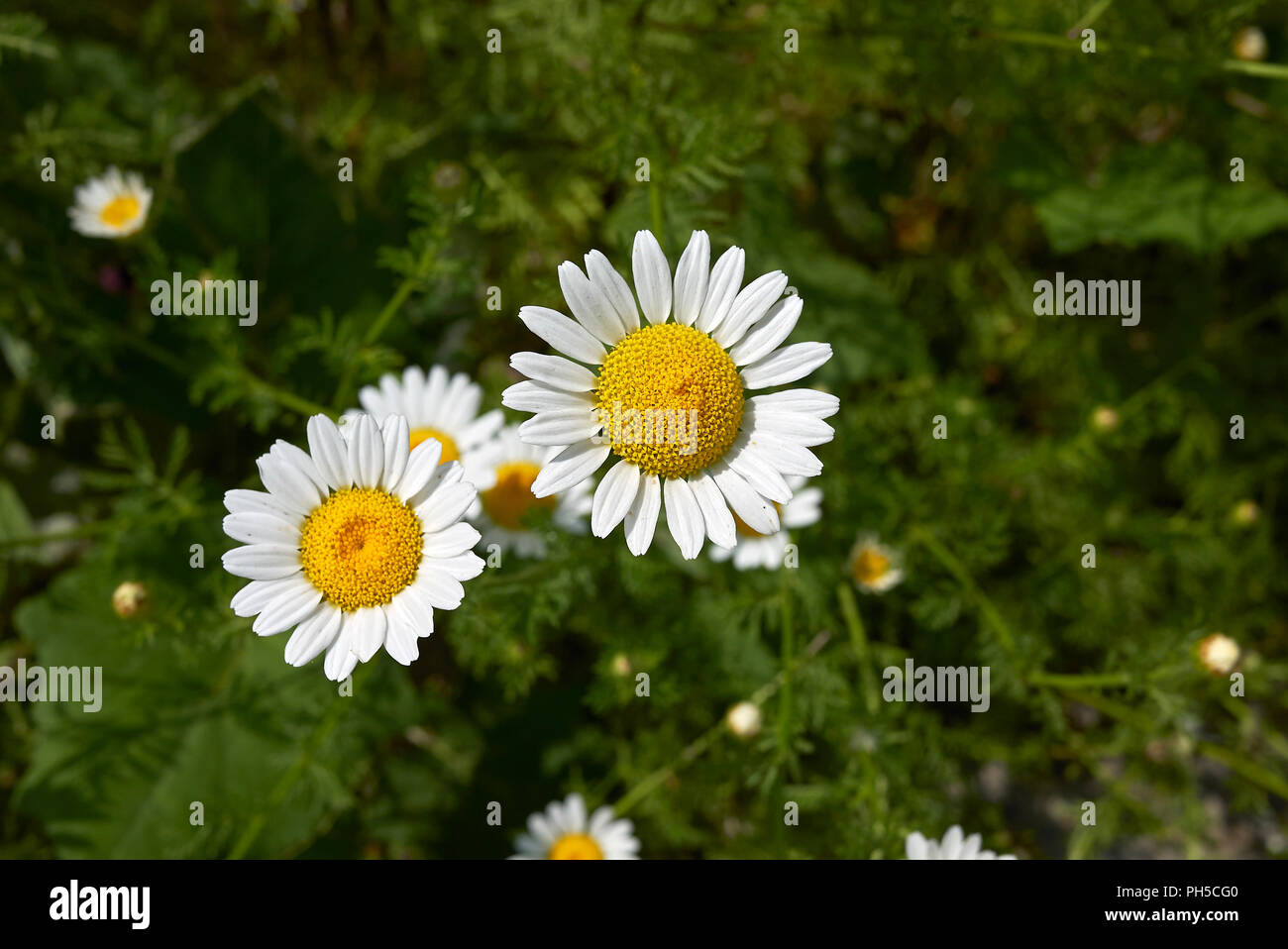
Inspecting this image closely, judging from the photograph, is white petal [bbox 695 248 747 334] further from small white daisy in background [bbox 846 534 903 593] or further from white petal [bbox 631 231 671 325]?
small white daisy in background [bbox 846 534 903 593]

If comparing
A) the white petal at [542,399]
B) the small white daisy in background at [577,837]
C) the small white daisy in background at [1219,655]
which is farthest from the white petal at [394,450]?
the small white daisy in background at [1219,655]

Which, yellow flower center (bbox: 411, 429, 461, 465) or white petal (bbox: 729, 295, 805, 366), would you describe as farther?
yellow flower center (bbox: 411, 429, 461, 465)

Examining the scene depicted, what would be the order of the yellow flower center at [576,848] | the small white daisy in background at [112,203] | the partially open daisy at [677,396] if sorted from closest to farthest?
the partially open daisy at [677,396]
the yellow flower center at [576,848]
the small white daisy in background at [112,203]

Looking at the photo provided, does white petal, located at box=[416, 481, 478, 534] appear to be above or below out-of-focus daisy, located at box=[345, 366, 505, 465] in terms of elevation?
below

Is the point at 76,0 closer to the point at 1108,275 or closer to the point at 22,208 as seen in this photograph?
the point at 22,208

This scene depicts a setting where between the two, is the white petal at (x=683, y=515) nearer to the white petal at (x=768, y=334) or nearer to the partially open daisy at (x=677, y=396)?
the partially open daisy at (x=677, y=396)

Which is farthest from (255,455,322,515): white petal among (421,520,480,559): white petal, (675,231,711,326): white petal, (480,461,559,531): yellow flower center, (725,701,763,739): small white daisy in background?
(725,701,763,739): small white daisy in background
